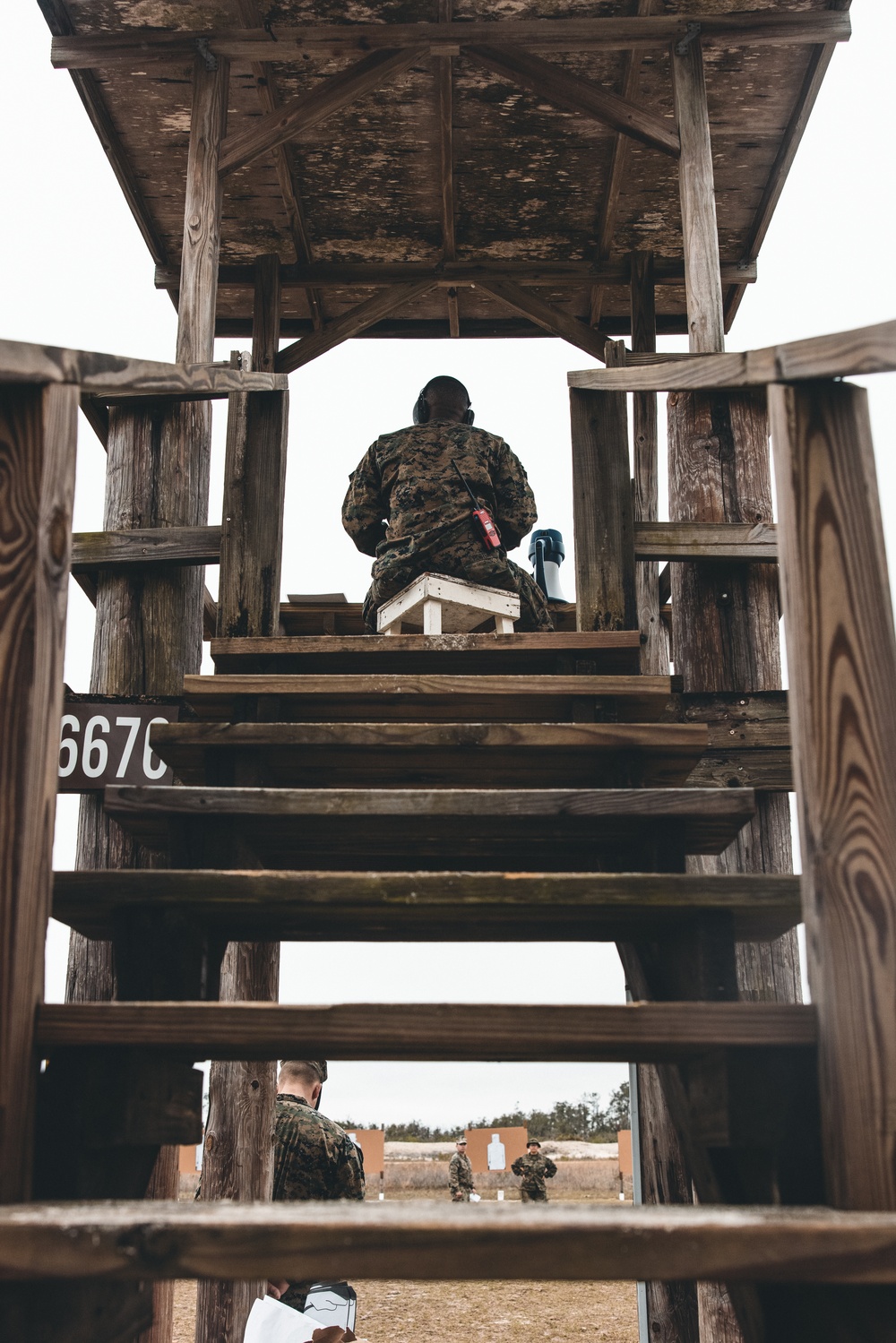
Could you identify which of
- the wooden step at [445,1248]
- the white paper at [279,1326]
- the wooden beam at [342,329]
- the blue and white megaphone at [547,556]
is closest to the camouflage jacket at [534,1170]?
the blue and white megaphone at [547,556]

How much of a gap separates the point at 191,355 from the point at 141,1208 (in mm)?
3786

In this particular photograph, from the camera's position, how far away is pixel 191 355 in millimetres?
4969

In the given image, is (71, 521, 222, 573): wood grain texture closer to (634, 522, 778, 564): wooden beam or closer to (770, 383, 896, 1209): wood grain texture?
(634, 522, 778, 564): wooden beam

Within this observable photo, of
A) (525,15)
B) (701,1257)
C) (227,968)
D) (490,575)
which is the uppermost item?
(525,15)

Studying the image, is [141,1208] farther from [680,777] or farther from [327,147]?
[327,147]

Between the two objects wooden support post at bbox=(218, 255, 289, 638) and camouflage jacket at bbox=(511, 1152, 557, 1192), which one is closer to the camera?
wooden support post at bbox=(218, 255, 289, 638)

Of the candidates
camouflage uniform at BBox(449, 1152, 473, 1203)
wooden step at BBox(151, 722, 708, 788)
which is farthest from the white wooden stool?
camouflage uniform at BBox(449, 1152, 473, 1203)

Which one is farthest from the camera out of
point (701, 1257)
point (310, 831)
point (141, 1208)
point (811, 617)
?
point (310, 831)

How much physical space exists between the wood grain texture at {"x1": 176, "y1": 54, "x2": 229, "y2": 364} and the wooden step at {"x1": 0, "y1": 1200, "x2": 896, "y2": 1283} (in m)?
3.82

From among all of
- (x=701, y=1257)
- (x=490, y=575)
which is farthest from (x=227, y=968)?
(x=701, y=1257)

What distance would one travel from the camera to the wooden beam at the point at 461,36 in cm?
533

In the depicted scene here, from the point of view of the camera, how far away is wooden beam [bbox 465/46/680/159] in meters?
5.38

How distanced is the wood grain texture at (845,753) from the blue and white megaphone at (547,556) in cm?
708

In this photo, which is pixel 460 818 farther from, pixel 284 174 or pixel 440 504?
pixel 284 174
